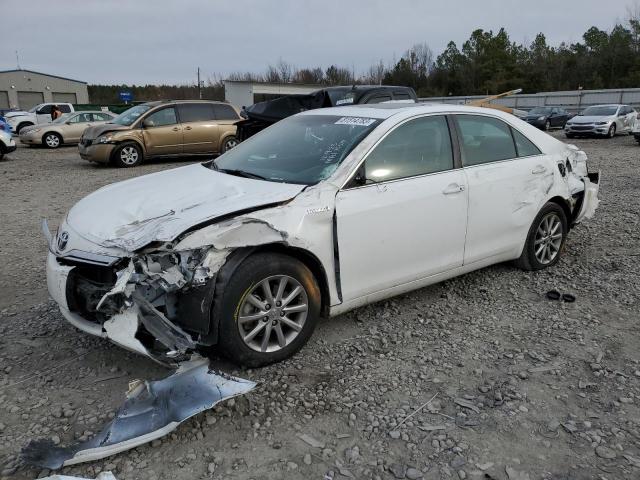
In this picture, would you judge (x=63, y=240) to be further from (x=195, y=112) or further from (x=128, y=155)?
(x=195, y=112)

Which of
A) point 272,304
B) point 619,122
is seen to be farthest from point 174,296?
point 619,122

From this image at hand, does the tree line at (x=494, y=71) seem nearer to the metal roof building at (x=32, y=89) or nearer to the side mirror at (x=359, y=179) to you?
the metal roof building at (x=32, y=89)

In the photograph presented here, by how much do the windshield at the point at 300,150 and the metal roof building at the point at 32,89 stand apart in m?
53.3

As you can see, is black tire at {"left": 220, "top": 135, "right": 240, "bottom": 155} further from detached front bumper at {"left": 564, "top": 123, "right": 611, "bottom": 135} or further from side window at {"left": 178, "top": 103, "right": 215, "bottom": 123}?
detached front bumper at {"left": 564, "top": 123, "right": 611, "bottom": 135}

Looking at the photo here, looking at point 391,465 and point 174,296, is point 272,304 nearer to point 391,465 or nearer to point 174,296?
point 174,296

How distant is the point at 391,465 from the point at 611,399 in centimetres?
146

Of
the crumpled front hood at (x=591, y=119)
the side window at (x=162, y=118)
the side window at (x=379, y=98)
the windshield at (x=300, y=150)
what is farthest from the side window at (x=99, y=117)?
the crumpled front hood at (x=591, y=119)

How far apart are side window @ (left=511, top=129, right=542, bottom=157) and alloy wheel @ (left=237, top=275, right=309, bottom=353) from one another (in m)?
2.64

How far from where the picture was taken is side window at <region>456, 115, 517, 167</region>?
4250 millimetres

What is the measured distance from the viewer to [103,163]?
13.5 metres

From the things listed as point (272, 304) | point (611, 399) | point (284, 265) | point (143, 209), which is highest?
point (143, 209)

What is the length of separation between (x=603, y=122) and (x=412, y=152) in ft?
64.4

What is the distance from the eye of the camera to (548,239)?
196 inches

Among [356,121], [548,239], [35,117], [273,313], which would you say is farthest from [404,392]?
[35,117]
